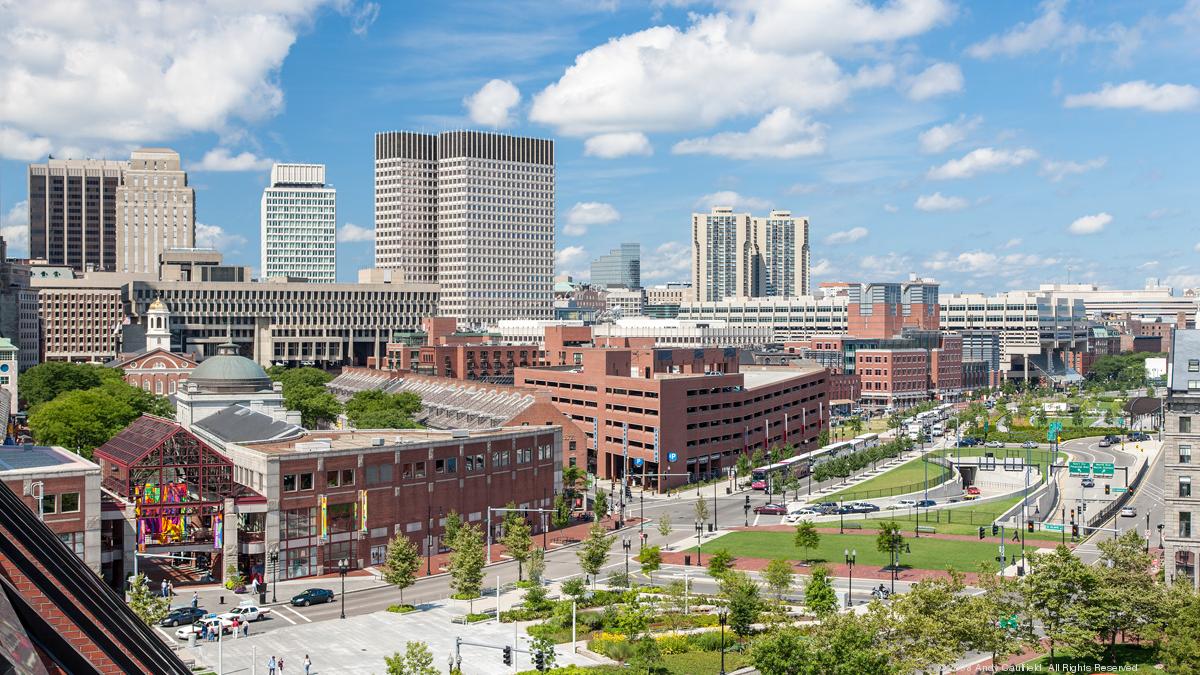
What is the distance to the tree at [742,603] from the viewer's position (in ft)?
224

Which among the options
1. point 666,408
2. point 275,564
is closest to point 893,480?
point 666,408

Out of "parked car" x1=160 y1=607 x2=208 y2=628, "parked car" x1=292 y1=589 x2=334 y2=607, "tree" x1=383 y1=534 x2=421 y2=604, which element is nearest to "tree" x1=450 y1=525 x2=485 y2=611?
"tree" x1=383 y1=534 x2=421 y2=604

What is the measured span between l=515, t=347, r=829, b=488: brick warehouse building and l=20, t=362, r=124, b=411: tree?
66.1 meters

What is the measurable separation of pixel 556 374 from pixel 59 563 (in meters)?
134

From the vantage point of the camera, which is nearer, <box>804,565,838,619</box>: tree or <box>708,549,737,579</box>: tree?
<box>804,565,838,619</box>: tree

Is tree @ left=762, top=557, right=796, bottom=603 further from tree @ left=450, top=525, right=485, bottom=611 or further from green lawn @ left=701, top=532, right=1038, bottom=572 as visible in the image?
tree @ left=450, top=525, right=485, bottom=611

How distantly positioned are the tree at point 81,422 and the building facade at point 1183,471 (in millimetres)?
99916

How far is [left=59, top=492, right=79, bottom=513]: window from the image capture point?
251ft

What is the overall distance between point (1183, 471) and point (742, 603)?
38302mm

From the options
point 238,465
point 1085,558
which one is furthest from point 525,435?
point 1085,558

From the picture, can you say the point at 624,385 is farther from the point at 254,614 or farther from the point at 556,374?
the point at 254,614

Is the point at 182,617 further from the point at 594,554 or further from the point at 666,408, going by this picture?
the point at 666,408

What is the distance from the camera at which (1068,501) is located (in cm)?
12962

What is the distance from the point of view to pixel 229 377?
423 feet
